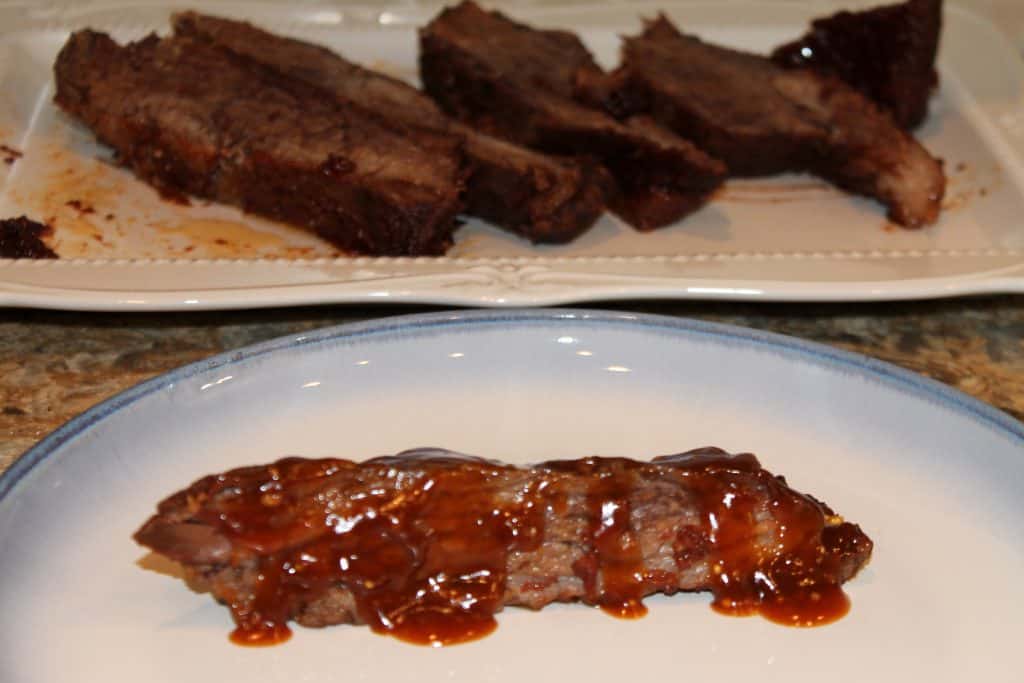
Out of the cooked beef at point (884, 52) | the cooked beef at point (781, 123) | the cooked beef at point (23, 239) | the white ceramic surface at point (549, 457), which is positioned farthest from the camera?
the cooked beef at point (884, 52)

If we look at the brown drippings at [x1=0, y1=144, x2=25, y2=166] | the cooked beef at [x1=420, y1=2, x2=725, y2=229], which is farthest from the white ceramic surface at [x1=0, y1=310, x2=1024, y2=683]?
the brown drippings at [x1=0, y1=144, x2=25, y2=166]

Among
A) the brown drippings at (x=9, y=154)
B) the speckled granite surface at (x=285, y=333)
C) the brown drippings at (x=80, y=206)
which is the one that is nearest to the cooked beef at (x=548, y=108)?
the speckled granite surface at (x=285, y=333)

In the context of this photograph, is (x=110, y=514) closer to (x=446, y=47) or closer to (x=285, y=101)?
(x=285, y=101)

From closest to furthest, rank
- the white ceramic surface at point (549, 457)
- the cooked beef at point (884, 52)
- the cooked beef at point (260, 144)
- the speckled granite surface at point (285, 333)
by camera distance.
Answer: the white ceramic surface at point (549, 457) < the speckled granite surface at point (285, 333) < the cooked beef at point (260, 144) < the cooked beef at point (884, 52)

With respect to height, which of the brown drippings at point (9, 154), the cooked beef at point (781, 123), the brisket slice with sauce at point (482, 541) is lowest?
the brown drippings at point (9, 154)

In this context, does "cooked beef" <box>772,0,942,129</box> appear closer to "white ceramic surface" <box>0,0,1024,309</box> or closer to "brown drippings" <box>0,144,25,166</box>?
"white ceramic surface" <box>0,0,1024,309</box>

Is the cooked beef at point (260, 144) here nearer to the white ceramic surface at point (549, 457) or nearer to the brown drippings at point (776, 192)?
the white ceramic surface at point (549, 457)

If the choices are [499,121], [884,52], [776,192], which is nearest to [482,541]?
[499,121]

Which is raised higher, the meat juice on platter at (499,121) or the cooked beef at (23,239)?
the meat juice on platter at (499,121)
